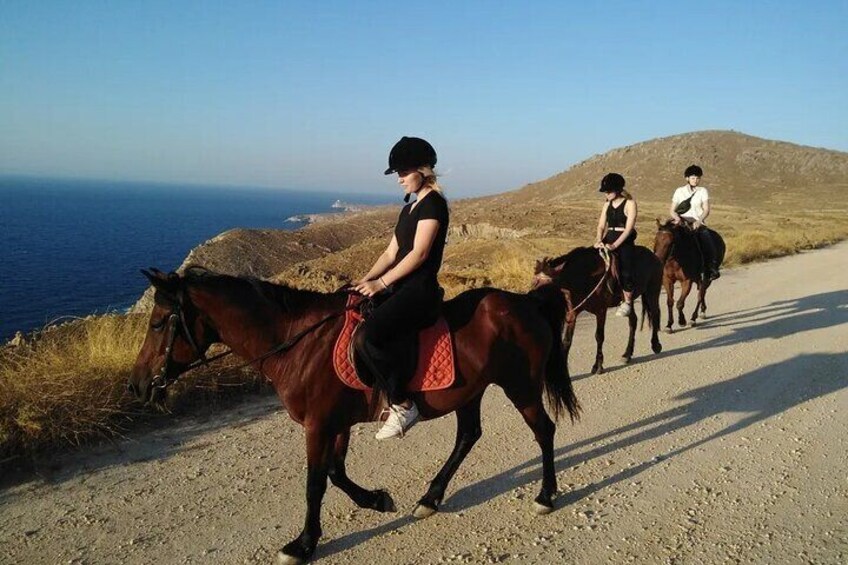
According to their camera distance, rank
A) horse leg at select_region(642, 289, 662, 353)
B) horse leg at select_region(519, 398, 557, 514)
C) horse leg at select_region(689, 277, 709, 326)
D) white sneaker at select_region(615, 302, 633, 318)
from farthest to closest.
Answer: horse leg at select_region(689, 277, 709, 326) < horse leg at select_region(642, 289, 662, 353) < white sneaker at select_region(615, 302, 633, 318) < horse leg at select_region(519, 398, 557, 514)

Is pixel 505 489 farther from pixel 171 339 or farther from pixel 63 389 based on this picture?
pixel 63 389

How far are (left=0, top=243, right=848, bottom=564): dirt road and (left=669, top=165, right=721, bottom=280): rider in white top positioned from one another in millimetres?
4058

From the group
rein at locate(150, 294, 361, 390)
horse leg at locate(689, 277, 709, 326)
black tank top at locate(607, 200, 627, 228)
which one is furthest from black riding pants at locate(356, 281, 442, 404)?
horse leg at locate(689, 277, 709, 326)

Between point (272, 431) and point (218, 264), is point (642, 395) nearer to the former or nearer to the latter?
point (272, 431)

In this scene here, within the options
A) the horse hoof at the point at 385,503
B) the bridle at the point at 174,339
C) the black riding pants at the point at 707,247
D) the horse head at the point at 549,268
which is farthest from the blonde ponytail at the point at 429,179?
the black riding pants at the point at 707,247

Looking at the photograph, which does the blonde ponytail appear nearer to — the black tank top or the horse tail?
the horse tail

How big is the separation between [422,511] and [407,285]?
1824 mm

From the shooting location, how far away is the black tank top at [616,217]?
7.87 metres

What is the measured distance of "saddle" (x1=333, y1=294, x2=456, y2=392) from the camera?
360 centimetres

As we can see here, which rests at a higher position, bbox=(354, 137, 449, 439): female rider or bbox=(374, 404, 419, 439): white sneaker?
bbox=(354, 137, 449, 439): female rider

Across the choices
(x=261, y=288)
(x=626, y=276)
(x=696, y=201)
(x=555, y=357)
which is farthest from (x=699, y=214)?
(x=261, y=288)

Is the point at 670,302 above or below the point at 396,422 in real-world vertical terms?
below

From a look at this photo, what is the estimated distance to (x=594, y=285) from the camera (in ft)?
24.8

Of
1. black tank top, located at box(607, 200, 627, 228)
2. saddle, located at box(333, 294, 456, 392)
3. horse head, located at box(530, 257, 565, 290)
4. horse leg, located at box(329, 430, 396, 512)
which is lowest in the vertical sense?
horse leg, located at box(329, 430, 396, 512)
